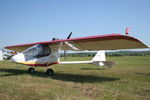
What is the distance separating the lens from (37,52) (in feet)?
37.0

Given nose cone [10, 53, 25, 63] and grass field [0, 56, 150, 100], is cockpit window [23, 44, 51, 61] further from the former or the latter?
grass field [0, 56, 150, 100]

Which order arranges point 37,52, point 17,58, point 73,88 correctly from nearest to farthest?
point 73,88 → point 17,58 → point 37,52

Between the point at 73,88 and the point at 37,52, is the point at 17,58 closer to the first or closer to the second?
the point at 37,52

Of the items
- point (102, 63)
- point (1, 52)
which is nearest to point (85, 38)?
point (102, 63)

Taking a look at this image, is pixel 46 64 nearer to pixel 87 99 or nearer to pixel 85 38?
pixel 85 38

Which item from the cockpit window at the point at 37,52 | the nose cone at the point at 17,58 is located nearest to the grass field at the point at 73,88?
the nose cone at the point at 17,58

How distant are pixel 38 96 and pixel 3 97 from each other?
0.98 m

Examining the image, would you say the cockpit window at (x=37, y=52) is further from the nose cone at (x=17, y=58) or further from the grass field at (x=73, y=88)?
the grass field at (x=73, y=88)

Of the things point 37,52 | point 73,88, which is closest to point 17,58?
point 37,52

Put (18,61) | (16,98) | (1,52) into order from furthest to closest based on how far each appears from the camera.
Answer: (1,52)
(18,61)
(16,98)

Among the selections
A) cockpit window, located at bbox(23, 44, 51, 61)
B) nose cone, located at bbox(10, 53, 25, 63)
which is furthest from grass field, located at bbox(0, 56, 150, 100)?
cockpit window, located at bbox(23, 44, 51, 61)

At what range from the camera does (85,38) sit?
900cm

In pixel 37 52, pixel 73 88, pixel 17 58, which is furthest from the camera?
pixel 37 52

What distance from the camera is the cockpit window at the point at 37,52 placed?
35.9ft
